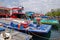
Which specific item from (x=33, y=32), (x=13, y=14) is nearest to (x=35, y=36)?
(x=33, y=32)

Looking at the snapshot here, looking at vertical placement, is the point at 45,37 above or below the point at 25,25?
below

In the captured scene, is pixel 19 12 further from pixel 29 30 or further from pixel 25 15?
pixel 29 30

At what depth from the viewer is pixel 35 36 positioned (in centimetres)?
2058

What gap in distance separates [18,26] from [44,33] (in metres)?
3.47

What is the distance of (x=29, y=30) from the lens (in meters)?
20.4

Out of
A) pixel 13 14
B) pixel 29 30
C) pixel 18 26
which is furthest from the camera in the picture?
pixel 13 14

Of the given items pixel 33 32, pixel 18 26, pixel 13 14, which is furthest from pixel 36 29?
pixel 13 14

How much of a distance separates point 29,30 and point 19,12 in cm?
2376

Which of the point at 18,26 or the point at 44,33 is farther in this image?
the point at 18,26

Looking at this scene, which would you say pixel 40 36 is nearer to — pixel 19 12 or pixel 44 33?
pixel 44 33

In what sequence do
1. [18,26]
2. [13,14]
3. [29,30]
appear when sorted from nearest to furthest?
[29,30] < [18,26] < [13,14]

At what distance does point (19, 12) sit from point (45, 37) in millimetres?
23080

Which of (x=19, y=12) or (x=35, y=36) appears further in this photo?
(x=19, y=12)

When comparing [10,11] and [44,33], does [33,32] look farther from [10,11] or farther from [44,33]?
[10,11]
